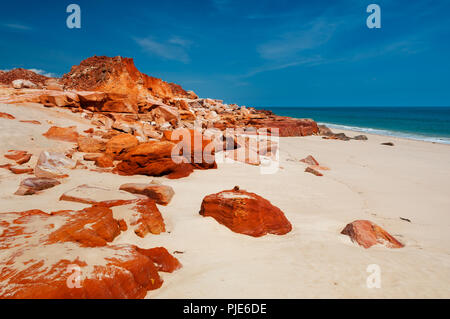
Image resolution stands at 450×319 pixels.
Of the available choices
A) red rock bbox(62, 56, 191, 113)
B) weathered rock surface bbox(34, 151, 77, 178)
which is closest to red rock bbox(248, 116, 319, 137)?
red rock bbox(62, 56, 191, 113)

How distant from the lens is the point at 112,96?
11.6 meters

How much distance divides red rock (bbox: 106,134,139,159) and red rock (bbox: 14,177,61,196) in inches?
85.9

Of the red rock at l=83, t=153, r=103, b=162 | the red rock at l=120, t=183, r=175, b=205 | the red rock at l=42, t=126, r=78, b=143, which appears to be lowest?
the red rock at l=120, t=183, r=175, b=205

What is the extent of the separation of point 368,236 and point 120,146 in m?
6.09

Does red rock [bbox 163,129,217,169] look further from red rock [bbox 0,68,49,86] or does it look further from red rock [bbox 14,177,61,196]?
red rock [bbox 0,68,49,86]

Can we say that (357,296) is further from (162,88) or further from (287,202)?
(162,88)

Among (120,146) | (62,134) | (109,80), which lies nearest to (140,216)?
(120,146)

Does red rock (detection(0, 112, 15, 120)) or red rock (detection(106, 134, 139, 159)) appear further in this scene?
red rock (detection(0, 112, 15, 120))

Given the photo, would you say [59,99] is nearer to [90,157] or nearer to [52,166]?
[90,157]

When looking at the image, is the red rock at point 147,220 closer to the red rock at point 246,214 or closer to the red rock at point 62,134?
the red rock at point 246,214

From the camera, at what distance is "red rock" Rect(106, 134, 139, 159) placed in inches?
255

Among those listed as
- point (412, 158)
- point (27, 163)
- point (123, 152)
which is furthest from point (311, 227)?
point (412, 158)

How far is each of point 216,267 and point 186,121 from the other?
12.3m

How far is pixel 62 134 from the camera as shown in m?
7.32
